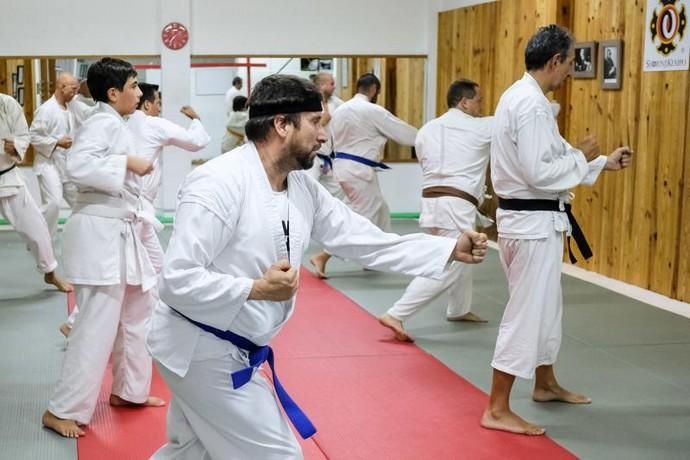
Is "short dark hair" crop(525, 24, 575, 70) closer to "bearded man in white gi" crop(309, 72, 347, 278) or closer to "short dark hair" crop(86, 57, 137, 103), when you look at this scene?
"short dark hair" crop(86, 57, 137, 103)

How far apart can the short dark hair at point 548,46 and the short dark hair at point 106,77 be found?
194 centimetres

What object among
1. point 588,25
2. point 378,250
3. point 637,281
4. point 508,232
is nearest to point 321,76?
point 588,25

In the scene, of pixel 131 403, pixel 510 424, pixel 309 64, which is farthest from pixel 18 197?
pixel 309 64

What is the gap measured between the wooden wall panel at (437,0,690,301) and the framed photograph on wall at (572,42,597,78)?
69 mm

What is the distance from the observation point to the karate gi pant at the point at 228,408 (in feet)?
9.37

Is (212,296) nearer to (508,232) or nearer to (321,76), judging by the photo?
(508,232)

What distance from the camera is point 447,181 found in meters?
6.50

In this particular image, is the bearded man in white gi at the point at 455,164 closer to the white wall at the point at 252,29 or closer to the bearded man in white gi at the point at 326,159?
the bearded man in white gi at the point at 326,159

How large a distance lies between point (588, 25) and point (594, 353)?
3824 millimetres

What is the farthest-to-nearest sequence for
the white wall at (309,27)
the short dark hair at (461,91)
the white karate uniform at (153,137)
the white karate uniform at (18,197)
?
the white wall at (309,27) < the white karate uniform at (18,197) < the short dark hair at (461,91) < the white karate uniform at (153,137)

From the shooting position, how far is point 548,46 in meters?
4.46

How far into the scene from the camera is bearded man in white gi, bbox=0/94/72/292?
746 centimetres

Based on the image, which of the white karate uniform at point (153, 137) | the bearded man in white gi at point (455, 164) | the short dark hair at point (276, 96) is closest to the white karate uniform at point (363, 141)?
the bearded man in white gi at point (455, 164)

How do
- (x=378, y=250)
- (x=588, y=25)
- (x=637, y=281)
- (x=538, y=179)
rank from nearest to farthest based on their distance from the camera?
(x=378, y=250) → (x=538, y=179) → (x=637, y=281) → (x=588, y=25)
